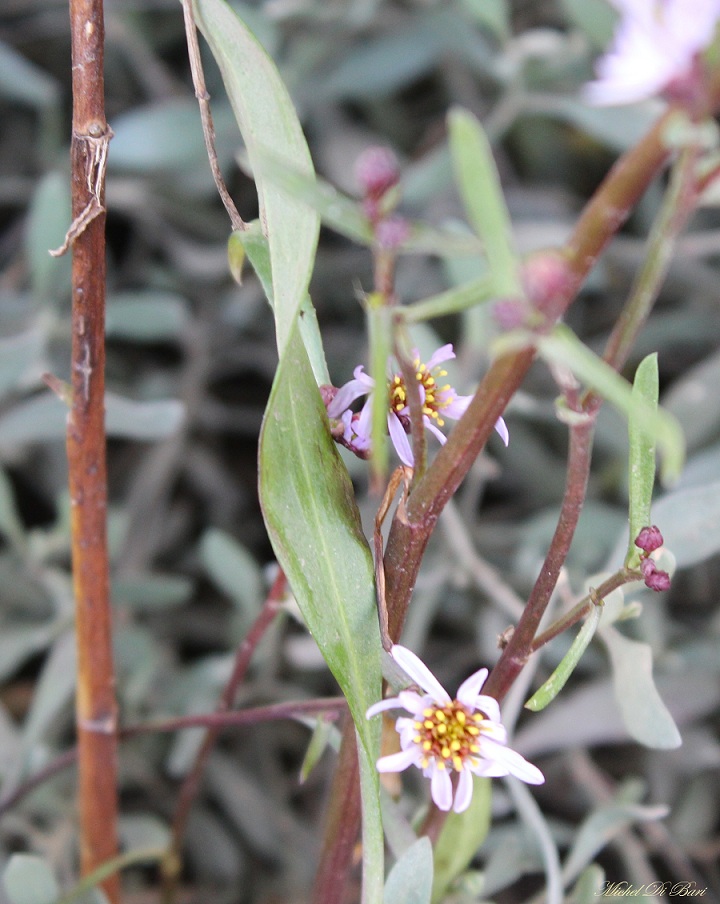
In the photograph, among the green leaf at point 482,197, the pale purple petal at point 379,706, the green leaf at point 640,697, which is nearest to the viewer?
the green leaf at point 482,197

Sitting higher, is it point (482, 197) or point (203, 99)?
point (203, 99)

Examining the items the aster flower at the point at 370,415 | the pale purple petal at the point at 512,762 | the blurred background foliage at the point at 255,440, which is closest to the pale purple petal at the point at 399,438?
the aster flower at the point at 370,415

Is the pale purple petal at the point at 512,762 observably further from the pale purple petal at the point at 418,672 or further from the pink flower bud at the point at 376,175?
the pink flower bud at the point at 376,175

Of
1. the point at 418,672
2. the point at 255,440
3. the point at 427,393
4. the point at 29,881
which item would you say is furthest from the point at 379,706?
the point at 255,440

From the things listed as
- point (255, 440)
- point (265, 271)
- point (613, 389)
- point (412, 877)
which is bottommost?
point (412, 877)

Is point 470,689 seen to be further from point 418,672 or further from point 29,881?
point 29,881

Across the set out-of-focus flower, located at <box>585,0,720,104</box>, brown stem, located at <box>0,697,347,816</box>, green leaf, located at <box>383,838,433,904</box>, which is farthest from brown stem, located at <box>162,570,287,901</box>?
out-of-focus flower, located at <box>585,0,720,104</box>
